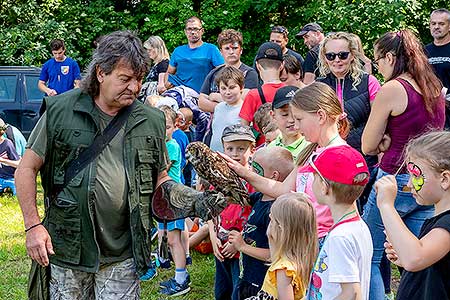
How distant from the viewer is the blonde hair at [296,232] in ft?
11.9

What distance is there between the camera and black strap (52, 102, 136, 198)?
365cm

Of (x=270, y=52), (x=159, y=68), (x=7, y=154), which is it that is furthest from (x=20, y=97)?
(x=270, y=52)

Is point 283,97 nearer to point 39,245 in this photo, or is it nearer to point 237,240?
point 237,240

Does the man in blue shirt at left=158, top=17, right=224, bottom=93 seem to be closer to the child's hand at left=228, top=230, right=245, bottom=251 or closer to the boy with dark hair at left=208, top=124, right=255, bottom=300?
the boy with dark hair at left=208, top=124, right=255, bottom=300

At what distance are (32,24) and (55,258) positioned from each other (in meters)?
16.7

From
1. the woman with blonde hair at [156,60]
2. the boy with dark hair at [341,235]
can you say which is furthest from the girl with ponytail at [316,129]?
the woman with blonde hair at [156,60]

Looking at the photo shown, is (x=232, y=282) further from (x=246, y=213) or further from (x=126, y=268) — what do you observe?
(x=126, y=268)

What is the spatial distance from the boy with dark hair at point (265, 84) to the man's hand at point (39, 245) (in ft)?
9.24

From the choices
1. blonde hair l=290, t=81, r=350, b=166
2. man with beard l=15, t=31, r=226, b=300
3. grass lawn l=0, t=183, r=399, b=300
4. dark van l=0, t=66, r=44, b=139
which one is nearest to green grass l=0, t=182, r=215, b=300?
grass lawn l=0, t=183, r=399, b=300

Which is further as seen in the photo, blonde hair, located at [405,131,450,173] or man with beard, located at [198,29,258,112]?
man with beard, located at [198,29,258,112]

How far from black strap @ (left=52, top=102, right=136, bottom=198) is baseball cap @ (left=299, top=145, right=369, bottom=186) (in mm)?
1083

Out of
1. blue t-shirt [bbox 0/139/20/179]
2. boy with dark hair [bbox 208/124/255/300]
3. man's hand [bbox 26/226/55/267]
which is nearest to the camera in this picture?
man's hand [bbox 26/226/55/267]

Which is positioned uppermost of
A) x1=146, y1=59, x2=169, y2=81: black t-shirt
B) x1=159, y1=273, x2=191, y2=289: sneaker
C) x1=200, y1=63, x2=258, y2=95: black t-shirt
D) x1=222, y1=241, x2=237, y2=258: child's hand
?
x1=200, y1=63, x2=258, y2=95: black t-shirt

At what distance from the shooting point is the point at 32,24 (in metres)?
19.2
